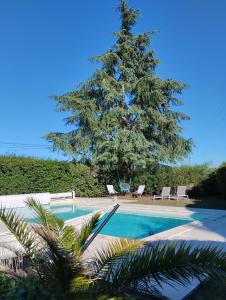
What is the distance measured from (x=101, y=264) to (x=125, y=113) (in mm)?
19871

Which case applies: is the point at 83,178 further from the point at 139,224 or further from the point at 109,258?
the point at 109,258

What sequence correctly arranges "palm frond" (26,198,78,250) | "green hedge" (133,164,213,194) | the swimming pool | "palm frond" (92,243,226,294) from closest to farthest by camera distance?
"palm frond" (92,243,226,294) → "palm frond" (26,198,78,250) → the swimming pool → "green hedge" (133,164,213,194)

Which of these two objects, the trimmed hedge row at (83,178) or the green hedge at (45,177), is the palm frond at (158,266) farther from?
the green hedge at (45,177)

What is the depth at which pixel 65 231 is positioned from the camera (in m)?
3.55

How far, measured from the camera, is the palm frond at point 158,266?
116 inches

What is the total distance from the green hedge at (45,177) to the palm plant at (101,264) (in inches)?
613

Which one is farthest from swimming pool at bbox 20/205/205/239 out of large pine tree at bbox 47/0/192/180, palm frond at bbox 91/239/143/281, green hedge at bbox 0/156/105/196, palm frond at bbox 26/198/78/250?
large pine tree at bbox 47/0/192/180

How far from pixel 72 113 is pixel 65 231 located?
20956mm

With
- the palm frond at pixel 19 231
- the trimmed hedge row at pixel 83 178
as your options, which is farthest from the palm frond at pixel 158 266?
the trimmed hedge row at pixel 83 178

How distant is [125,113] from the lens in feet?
74.7

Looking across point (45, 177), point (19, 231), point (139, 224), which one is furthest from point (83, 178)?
point (19, 231)

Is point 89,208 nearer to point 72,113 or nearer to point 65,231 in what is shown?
point 72,113

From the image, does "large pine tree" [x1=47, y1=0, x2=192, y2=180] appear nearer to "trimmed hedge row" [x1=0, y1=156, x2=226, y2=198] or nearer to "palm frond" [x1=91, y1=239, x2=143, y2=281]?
"trimmed hedge row" [x1=0, y1=156, x2=226, y2=198]

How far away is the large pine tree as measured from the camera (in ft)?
73.6
